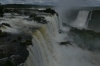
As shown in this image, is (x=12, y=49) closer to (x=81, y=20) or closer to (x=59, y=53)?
(x=59, y=53)

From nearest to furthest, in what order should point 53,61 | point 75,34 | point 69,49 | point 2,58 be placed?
point 2,58
point 53,61
point 69,49
point 75,34

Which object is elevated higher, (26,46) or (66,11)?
(26,46)

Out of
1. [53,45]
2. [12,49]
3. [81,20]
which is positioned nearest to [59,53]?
[53,45]

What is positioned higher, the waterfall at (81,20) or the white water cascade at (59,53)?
the white water cascade at (59,53)

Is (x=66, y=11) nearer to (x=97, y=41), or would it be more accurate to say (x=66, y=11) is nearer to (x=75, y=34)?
(x=75, y=34)

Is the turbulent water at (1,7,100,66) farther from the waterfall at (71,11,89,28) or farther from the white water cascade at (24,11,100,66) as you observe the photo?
the waterfall at (71,11,89,28)

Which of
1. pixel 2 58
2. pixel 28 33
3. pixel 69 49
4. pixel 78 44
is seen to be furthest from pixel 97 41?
pixel 2 58

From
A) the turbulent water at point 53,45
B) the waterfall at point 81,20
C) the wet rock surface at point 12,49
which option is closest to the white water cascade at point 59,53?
the turbulent water at point 53,45

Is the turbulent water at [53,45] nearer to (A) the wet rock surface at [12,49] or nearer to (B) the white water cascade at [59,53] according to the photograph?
(B) the white water cascade at [59,53]
